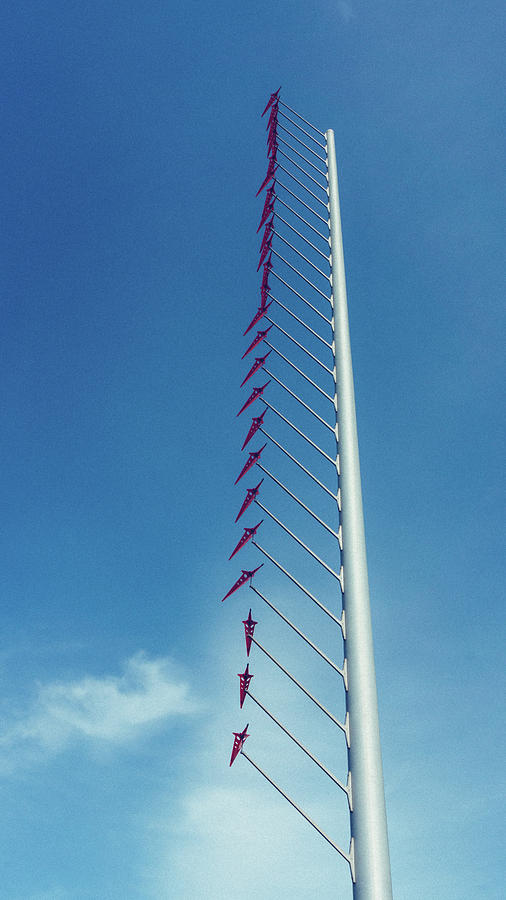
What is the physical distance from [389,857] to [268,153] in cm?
2204

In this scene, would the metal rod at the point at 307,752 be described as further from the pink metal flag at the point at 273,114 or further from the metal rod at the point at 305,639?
the pink metal flag at the point at 273,114

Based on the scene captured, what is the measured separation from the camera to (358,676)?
11289mm

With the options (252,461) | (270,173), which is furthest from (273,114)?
(252,461)

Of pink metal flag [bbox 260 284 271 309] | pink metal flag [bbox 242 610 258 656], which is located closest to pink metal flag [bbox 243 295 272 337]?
pink metal flag [bbox 260 284 271 309]

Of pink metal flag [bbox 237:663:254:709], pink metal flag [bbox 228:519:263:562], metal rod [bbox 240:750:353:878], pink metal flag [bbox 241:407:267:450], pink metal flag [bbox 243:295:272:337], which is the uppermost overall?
pink metal flag [bbox 243:295:272:337]

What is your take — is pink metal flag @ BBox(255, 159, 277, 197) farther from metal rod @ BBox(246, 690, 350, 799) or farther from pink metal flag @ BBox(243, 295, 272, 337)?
metal rod @ BBox(246, 690, 350, 799)

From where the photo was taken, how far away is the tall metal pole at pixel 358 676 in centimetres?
962

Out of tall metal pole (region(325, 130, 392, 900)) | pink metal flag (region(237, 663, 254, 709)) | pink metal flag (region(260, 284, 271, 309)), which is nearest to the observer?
tall metal pole (region(325, 130, 392, 900))

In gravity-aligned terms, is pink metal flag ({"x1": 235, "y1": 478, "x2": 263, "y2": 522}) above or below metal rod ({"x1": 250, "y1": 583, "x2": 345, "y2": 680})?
above

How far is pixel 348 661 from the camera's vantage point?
1155 cm

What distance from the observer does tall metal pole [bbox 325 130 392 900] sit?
9625 mm

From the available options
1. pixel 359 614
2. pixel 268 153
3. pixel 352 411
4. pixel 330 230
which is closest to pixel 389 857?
pixel 359 614

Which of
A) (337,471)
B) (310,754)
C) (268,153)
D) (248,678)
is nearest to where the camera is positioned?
(310,754)

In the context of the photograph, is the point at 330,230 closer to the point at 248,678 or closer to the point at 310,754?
the point at 248,678
